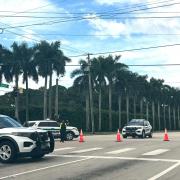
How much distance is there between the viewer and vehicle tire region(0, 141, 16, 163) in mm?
17078

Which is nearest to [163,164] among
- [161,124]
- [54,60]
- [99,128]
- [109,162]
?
[109,162]

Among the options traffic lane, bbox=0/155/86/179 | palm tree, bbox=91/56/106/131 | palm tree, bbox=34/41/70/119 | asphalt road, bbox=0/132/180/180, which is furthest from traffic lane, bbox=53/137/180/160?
palm tree, bbox=91/56/106/131

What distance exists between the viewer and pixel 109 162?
17.2 metres

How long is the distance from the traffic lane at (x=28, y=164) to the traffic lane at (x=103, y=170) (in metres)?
0.58

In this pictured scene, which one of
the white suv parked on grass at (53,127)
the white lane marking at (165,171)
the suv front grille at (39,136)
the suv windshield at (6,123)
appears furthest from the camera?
the white suv parked on grass at (53,127)

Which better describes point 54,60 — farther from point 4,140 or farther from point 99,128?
point 4,140

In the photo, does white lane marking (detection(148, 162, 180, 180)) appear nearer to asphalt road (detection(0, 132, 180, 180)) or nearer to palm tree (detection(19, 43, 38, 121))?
asphalt road (detection(0, 132, 180, 180))

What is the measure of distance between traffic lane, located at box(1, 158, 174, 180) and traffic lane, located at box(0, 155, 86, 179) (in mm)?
576

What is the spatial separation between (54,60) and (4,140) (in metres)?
57.0

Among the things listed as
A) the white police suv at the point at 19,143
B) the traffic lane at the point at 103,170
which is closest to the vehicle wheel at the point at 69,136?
the traffic lane at the point at 103,170

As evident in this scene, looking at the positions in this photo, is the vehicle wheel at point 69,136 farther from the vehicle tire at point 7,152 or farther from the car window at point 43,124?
the vehicle tire at point 7,152

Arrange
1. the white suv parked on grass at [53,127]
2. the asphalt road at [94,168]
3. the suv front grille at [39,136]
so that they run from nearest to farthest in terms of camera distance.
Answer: the asphalt road at [94,168] < the suv front grille at [39,136] < the white suv parked on grass at [53,127]

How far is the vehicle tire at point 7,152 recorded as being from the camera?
672 inches

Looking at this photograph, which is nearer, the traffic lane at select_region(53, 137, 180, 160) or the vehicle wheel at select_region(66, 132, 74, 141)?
the traffic lane at select_region(53, 137, 180, 160)
